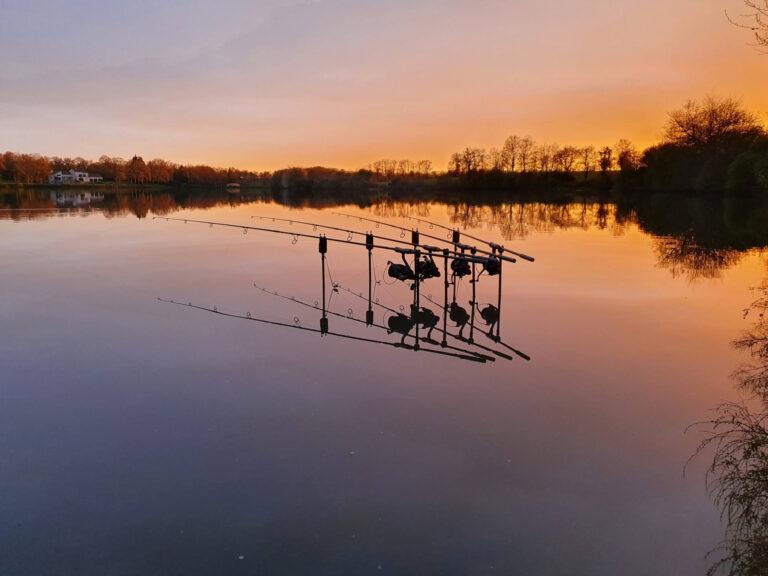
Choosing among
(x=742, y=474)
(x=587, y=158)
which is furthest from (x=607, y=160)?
(x=742, y=474)

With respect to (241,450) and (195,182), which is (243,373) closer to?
(241,450)

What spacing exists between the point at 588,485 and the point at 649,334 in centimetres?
585

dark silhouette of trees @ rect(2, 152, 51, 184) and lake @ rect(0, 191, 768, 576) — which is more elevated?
dark silhouette of trees @ rect(2, 152, 51, 184)

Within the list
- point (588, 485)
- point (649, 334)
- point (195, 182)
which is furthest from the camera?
point (195, 182)

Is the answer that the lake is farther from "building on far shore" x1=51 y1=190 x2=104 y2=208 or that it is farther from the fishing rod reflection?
"building on far shore" x1=51 y1=190 x2=104 y2=208

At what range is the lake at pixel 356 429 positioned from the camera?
13.6 feet

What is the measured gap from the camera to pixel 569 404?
264 inches

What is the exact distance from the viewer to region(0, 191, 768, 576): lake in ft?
13.6

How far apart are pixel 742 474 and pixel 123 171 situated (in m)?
159

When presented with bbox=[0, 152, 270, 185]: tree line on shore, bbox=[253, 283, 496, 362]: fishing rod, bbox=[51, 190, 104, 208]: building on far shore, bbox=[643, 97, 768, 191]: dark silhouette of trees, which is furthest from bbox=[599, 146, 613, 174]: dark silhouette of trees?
bbox=[0, 152, 270, 185]: tree line on shore

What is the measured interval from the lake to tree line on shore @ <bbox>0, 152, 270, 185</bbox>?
12691 cm

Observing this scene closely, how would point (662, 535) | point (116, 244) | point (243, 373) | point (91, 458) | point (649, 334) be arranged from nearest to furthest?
point (662, 535)
point (91, 458)
point (243, 373)
point (649, 334)
point (116, 244)

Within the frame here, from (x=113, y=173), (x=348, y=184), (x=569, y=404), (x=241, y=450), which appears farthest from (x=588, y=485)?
(x=113, y=173)

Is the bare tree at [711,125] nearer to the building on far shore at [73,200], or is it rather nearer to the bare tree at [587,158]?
the bare tree at [587,158]
